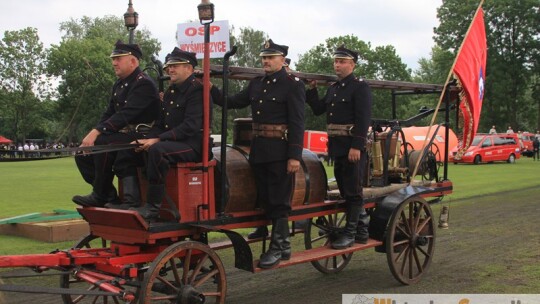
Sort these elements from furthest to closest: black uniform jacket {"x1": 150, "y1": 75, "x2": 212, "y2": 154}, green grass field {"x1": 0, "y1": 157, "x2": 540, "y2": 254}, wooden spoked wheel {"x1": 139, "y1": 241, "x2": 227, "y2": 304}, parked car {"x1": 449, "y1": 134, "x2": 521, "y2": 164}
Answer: parked car {"x1": 449, "y1": 134, "x2": 521, "y2": 164}, green grass field {"x1": 0, "y1": 157, "x2": 540, "y2": 254}, black uniform jacket {"x1": 150, "y1": 75, "x2": 212, "y2": 154}, wooden spoked wheel {"x1": 139, "y1": 241, "x2": 227, "y2": 304}

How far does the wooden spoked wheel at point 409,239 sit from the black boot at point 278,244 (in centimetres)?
152

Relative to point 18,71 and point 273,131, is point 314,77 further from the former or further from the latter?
point 18,71

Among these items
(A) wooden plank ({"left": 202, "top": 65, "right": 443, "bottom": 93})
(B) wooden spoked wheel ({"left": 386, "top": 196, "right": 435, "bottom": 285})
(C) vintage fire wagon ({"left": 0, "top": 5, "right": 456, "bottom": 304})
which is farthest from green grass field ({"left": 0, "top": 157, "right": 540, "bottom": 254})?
(B) wooden spoked wheel ({"left": 386, "top": 196, "right": 435, "bottom": 285})

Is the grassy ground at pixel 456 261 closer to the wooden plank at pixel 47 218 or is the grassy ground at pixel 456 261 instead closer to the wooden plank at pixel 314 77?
the wooden plank at pixel 47 218

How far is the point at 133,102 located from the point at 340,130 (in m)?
2.43

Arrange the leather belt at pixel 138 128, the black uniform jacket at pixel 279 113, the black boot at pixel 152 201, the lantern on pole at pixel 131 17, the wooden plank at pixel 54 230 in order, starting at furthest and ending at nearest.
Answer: the wooden plank at pixel 54 230 < the lantern on pole at pixel 131 17 < the black uniform jacket at pixel 279 113 < the leather belt at pixel 138 128 < the black boot at pixel 152 201

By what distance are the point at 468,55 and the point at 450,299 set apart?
3743 millimetres

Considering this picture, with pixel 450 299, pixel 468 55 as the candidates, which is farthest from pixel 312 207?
pixel 468 55

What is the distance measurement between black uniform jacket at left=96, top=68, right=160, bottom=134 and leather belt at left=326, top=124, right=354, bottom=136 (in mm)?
2100

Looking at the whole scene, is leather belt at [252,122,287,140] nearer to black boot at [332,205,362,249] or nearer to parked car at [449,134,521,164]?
black boot at [332,205,362,249]

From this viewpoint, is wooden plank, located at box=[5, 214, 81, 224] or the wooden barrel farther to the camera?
wooden plank, located at box=[5, 214, 81, 224]

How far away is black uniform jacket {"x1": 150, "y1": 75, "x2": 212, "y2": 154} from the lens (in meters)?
5.63

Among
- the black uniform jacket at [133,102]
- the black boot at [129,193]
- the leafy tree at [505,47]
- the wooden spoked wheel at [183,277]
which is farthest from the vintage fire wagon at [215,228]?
the leafy tree at [505,47]

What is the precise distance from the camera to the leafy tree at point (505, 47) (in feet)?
176
